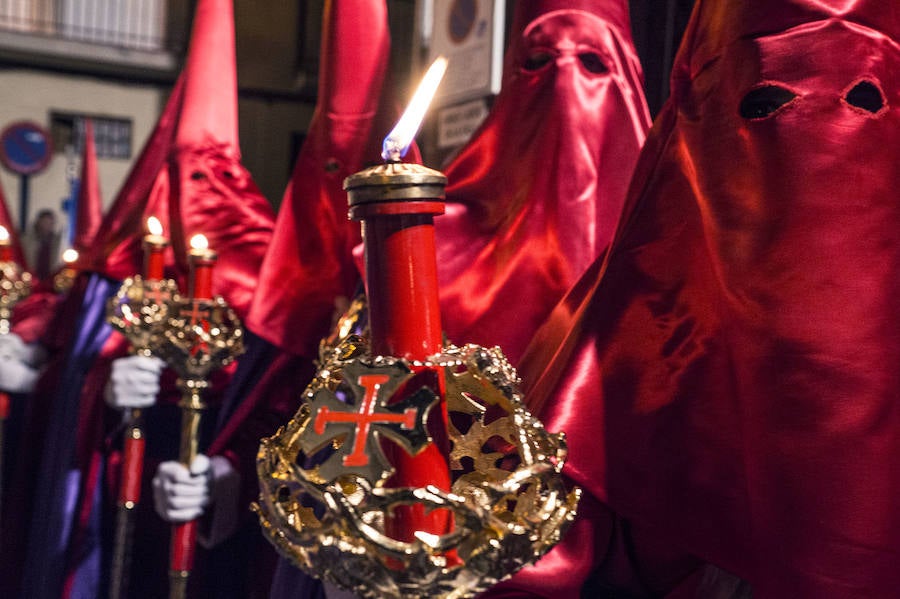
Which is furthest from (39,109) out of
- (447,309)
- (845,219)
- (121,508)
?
(845,219)

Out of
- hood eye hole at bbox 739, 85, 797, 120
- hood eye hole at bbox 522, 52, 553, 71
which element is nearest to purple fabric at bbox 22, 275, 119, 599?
hood eye hole at bbox 522, 52, 553, 71

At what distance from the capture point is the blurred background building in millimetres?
10070

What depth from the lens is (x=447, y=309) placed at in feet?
5.67

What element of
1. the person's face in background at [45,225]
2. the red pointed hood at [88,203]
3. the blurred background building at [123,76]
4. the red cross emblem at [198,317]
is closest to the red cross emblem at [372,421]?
the red cross emblem at [198,317]

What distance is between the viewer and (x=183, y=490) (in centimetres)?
212

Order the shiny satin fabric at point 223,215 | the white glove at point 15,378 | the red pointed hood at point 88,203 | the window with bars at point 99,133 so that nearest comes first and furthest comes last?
1. the shiny satin fabric at point 223,215
2. the white glove at point 15,378
3. the red pointed hood at point 88,203
4. the window with bars at point 99,133

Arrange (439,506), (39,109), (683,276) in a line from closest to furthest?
(439,506)
(683,276)
(39,109)

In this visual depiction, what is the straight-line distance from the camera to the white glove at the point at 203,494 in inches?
83.1

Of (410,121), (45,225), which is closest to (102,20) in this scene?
(45,225)

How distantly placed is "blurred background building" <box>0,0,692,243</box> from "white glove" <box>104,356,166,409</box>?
7.31 metres

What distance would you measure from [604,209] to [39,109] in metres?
9.85

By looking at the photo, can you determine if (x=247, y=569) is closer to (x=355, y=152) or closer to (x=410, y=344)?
(x=355, y=152)

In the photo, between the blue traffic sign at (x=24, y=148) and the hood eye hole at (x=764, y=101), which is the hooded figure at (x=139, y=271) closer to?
the hood eye hole at (x=764, y=101)

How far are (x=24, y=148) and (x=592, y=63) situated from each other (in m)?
9.54
